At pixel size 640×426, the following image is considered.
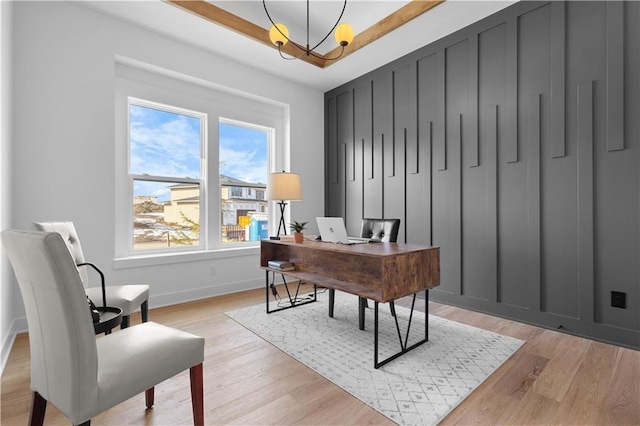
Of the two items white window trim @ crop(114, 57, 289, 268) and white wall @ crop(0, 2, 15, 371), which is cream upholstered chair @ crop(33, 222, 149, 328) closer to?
white wall @ crop(0, 2, 15, 371)

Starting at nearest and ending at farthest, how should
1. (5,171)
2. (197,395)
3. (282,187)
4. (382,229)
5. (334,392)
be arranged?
(197,395) < (334,392) < (5,171) < (382,229) < (282,187)

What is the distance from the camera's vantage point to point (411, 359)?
2215mm

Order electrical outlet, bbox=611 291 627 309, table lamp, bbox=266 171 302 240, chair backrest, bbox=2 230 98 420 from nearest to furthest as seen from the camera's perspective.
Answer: chair backrest, bbox=2 230 98 420 < electrical outlet, bbox=611 291 627 309 < table lamp, bbox=266 171 302 240

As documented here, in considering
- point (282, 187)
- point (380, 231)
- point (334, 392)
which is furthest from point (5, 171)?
point (380, 231)

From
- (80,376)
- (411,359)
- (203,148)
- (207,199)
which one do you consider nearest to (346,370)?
→ (411,359)

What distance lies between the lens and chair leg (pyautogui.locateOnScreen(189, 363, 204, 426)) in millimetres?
1399

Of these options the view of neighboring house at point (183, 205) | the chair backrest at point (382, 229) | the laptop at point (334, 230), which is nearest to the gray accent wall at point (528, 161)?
the chair backrest at point (382, 229)

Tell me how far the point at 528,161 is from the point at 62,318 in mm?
3450

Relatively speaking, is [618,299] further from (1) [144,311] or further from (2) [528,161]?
(1) [144,311]

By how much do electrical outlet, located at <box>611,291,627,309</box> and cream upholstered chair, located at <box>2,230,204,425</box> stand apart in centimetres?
307

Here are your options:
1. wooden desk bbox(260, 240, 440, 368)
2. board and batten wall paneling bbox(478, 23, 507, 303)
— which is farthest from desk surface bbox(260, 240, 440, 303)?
board and batten wall paneling bbox(478, 23, 507, 303)

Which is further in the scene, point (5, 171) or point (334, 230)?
point (334, 230)

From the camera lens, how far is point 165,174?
3.73 metres

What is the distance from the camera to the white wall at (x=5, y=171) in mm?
2188
